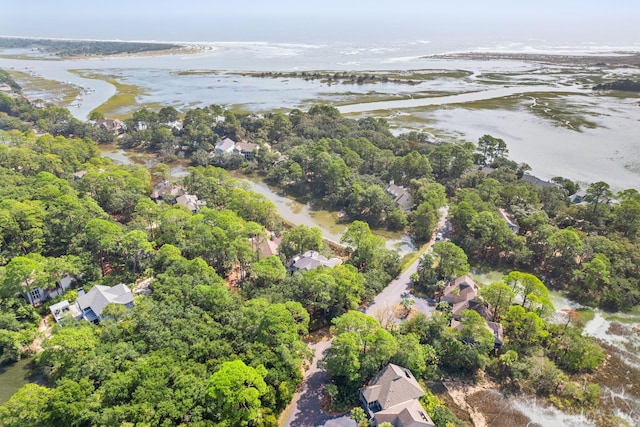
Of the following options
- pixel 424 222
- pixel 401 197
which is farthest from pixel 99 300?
pixel 401 197

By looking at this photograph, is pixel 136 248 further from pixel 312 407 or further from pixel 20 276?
pixel 312 407

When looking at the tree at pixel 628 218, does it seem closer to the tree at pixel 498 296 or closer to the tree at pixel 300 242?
the tree at pixel 498 296

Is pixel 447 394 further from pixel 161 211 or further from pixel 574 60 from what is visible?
pixel 574 60

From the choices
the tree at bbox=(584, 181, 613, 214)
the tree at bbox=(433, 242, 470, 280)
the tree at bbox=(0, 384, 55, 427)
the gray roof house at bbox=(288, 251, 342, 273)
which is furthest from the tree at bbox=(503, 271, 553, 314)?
the tree at bbox=(0, 384, 55, 427)

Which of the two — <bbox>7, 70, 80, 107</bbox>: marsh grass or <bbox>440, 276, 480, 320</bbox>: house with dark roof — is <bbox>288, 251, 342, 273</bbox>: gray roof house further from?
<bbox>7, 70, 80, 107</bbox>: marsh grass

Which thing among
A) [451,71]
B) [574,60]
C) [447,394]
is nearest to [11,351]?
[447,394]

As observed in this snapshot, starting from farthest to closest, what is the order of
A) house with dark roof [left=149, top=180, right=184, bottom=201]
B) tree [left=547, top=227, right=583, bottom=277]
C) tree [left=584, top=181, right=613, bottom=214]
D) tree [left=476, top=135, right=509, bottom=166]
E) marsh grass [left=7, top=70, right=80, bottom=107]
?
1. marsh grass [left=7, top=70, right=80, bottom=107]
2. tree [left=476, top=135, right=509, bottom=166]
3. house with dark roof [left=149, top=180, right=184, bottom=201]
4. tree [left=584, top=181, right=613, bottom=214]
5. tree [left=547, top=227, right=583, bottom=277]
